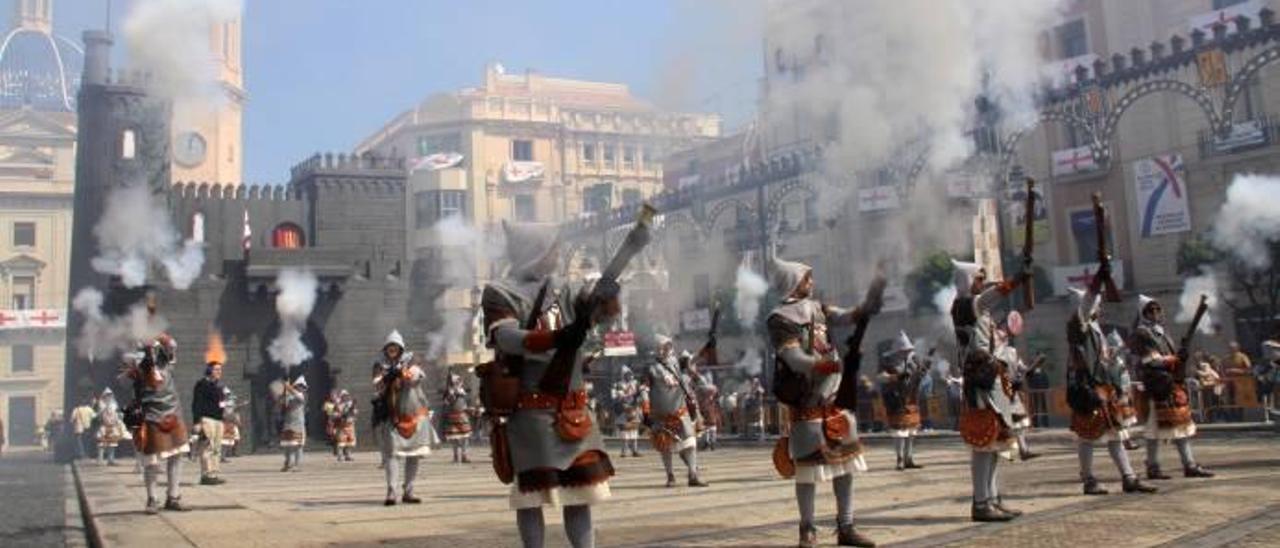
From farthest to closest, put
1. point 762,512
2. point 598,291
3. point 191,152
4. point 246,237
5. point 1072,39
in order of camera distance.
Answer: point 191,152 → point 246,237 → point 1072,39 → point 762,512 → point 598,291

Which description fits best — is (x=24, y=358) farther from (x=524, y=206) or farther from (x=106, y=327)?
(x=106, y=327)

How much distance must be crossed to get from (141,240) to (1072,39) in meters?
36.7

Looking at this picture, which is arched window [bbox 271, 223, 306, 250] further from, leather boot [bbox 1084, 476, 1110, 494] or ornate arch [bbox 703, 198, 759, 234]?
leather boot [bbox 1084, 476, 1110, 494]

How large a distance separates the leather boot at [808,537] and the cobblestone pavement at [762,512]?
42 cm

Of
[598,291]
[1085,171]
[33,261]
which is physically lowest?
[598,291]

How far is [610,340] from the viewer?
118ft

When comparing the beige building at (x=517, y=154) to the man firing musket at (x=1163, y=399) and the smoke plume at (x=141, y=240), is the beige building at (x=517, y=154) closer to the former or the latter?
the smoke plume at (x=141, y=240)

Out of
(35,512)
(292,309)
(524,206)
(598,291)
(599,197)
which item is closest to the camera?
(598,291)

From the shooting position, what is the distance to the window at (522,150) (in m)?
72.6

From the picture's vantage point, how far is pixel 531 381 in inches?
210

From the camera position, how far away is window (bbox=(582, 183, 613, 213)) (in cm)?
6083

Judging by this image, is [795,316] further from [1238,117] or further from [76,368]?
[76,368]

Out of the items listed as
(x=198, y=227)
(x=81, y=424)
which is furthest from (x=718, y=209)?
(x=81, y=424)

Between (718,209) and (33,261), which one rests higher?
(33,261)
